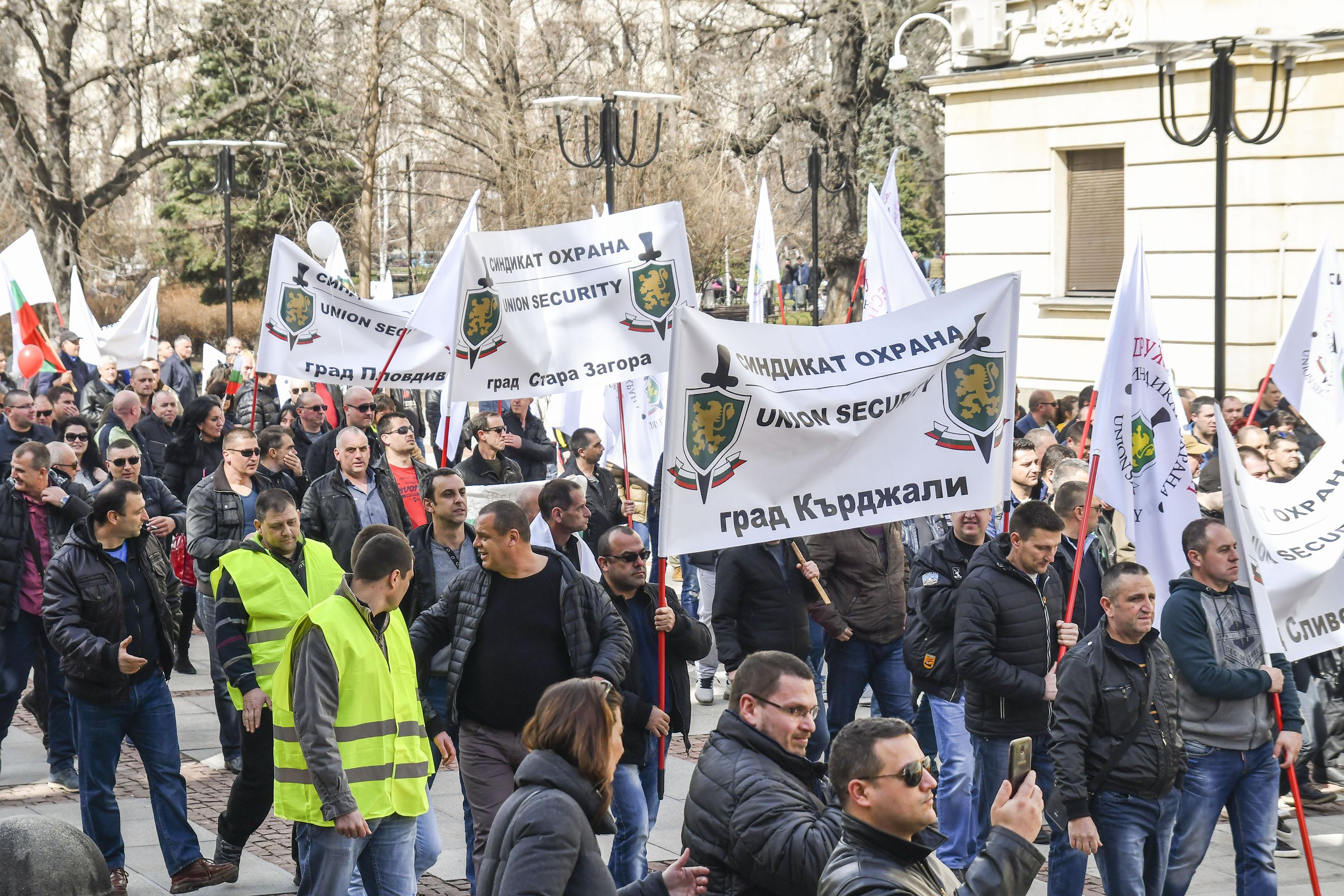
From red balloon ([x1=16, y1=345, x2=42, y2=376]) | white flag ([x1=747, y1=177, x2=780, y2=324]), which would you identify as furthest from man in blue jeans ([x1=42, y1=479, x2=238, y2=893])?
white flag ([x1=747, y1=177, x2=780, y2=324])

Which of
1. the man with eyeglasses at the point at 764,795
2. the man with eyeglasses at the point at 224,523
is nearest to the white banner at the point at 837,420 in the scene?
the man with eyeglasses at the point at 764,795

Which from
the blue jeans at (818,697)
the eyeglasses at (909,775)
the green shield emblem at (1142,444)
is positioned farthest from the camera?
the blue jeans at (818,697)

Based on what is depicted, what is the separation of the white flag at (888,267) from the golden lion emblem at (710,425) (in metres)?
4.81

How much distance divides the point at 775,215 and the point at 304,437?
38224 millimetres

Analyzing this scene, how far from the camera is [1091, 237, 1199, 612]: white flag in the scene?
24.4 ft

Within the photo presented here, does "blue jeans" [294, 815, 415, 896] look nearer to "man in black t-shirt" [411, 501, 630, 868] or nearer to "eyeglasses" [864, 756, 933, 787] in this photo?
"man in black t-shirt" [411, 501, 630, 868]

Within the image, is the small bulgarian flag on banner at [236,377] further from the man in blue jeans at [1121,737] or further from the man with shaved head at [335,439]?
the man in blue jeans at [1121,737]

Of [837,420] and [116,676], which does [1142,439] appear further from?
[116,676]

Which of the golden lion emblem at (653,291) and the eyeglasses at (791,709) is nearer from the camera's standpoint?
the eyeglasses at (791,709)

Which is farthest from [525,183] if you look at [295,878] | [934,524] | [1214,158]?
[295,878]

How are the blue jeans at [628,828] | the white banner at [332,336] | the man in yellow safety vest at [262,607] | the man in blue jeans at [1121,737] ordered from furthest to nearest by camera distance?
the white banner at [332,336] < the man in yellow safety vest at [262,607] < the blue jeans at [628,828] < the man in blue jeans at [1121,737]

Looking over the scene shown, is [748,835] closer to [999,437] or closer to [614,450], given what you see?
[999,437]

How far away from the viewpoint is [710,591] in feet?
35.8

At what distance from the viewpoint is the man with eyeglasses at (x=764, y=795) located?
14.3ft
